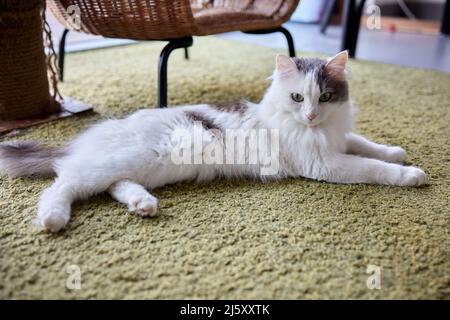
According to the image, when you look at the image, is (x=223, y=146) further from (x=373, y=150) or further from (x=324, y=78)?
(x=373, y=150)

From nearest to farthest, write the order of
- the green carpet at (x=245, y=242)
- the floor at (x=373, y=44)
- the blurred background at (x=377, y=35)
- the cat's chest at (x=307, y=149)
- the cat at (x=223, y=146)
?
the green carpet at (x=245, y=242)
the cat at (x=223, y=146)
the cat's chest at (x=307, y=149)
the floor at (x=373, y=44)
the blurred background at (x=377, y=35)

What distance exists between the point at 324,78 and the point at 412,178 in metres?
0.39

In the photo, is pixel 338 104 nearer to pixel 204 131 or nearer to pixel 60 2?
pixel 204 131

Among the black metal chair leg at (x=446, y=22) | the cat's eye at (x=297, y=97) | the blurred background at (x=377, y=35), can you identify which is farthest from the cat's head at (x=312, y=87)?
the black metal chair leg at (x=446, y=22)

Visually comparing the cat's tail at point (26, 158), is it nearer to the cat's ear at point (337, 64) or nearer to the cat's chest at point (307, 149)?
the cat's chest at point (307, 149)

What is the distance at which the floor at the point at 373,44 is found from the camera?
2874 mm

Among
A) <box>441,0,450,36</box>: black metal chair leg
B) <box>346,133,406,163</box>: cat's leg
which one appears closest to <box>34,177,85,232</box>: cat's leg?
<box>346,133,406,163</box>: cat's leg

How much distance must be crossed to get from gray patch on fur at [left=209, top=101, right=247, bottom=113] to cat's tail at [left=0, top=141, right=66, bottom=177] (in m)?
0.50

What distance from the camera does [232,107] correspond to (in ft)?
4.30

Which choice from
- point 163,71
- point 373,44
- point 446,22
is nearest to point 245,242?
point 163,71

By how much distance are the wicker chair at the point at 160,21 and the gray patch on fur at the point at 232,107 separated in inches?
14.4

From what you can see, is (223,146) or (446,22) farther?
(446,22)
